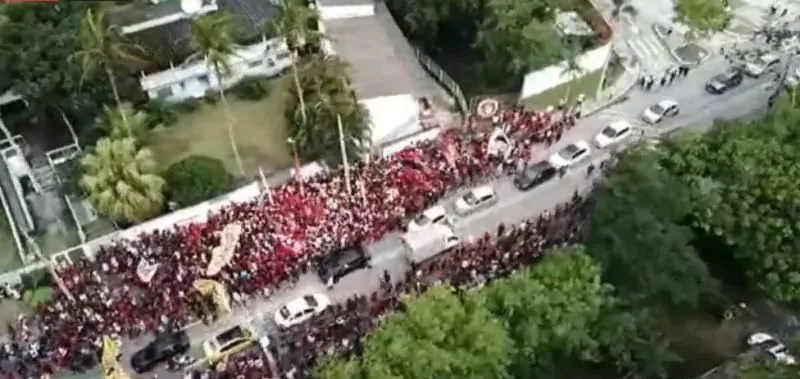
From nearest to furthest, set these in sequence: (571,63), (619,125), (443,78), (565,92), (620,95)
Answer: (619,125), (571,63), (565,92), (620,95), (443,78)

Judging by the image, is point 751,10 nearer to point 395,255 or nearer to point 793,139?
point 793,139

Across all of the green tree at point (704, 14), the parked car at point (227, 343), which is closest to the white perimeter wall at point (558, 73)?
the green tree at point (704, 14)

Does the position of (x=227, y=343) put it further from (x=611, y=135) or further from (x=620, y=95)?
(x=620, y=95)

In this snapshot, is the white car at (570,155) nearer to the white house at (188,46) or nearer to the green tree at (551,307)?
the green tree at (551,307)

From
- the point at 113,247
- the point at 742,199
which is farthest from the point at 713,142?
the point at 113,247

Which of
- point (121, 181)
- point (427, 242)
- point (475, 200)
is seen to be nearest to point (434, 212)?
point (427, 242)
